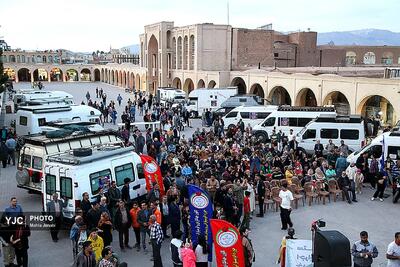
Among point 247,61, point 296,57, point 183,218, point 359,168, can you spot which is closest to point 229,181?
point 183,218

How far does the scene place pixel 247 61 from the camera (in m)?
48.2

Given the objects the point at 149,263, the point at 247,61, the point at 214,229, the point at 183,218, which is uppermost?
the point at 247,61

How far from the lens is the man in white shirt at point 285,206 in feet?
38.1

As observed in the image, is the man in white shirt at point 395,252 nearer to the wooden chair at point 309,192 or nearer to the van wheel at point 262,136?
the wooden chair at point 309,192

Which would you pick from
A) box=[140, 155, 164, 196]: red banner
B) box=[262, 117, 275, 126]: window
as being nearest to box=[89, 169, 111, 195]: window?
box=[140, 155, 164, 196]: red banner

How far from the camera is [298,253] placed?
8.50 meters

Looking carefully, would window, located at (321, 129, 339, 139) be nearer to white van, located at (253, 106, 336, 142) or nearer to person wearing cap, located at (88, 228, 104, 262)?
white van, located at (253, 106, 336, 142)

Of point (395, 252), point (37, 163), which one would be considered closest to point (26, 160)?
point (37, 163)

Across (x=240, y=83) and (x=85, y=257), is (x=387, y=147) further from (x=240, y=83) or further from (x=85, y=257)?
(x=240, y=83)

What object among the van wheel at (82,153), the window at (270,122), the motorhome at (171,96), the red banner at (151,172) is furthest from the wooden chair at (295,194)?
the motorhome at (171,96)

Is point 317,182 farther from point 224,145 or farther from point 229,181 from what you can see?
point 224,145

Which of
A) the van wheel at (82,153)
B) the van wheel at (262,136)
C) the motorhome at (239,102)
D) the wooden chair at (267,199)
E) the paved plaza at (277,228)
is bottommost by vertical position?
the paved plaza at (277,228)

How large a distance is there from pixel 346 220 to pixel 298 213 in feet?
4.58

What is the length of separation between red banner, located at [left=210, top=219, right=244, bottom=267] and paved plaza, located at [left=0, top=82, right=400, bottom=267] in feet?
5.08
